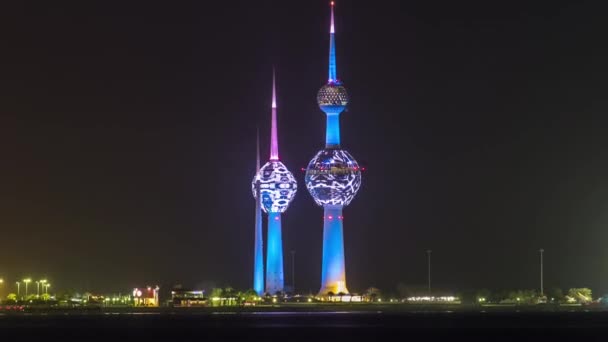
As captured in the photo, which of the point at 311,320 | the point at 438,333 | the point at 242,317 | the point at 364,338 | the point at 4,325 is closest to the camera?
the point at 364,338

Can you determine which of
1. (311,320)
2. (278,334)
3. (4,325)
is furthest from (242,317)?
(278,334)

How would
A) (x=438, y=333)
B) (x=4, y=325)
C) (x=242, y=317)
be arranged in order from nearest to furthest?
(x=438, y=333) < (x=4, y=325) < (x=242, y=317)

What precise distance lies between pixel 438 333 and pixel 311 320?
110 ft

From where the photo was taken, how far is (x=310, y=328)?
156m

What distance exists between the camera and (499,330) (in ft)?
505

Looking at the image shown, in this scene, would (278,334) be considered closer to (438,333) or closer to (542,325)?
(438,333)

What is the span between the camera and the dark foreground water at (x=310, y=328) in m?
140

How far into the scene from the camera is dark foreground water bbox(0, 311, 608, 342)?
5522 inches

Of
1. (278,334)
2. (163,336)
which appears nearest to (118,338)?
(163,336)

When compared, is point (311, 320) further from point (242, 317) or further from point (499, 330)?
point (499, 330)

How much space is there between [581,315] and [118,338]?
261 feet

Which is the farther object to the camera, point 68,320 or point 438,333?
point 68,320

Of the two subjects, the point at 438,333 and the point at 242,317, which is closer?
the point at 438,333

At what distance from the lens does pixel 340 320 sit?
181m
